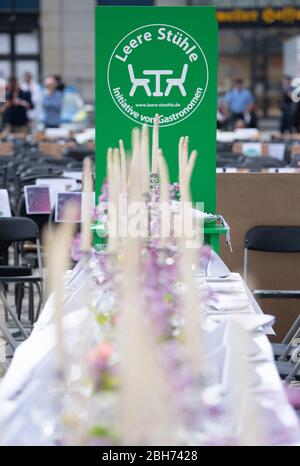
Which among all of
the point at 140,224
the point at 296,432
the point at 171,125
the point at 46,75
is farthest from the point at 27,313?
the point at 46,75

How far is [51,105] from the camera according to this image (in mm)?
22453

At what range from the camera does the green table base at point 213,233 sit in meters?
6.81

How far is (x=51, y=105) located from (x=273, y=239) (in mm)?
Answer: 14922

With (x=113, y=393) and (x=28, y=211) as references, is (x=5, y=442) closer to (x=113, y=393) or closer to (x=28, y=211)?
(x=113, y=393)

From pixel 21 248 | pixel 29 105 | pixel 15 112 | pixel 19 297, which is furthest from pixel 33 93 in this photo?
pixel 19 297

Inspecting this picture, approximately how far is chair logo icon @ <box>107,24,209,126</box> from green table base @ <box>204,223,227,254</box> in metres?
0.75

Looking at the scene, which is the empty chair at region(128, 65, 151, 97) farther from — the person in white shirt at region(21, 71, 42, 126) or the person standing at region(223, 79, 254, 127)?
the person in white shirt at region(21, 71, 42, 126)

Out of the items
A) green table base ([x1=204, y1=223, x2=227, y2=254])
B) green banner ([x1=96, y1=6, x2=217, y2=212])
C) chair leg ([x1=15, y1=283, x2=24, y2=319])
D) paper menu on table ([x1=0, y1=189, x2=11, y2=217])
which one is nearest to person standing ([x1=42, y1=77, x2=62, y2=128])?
chair leg ([x1=15, y1=283, x2=24, y2=319])

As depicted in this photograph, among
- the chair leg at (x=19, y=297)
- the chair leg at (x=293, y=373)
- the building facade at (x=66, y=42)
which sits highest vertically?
the building facade at (x=66, y=42)

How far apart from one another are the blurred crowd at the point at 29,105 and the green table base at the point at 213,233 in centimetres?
1520

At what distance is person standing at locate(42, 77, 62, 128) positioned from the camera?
2236 cm

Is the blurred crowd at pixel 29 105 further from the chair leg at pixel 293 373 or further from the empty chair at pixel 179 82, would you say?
the chair leg at pixel 293 373

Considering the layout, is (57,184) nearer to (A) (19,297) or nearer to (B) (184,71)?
(A) (19,297)

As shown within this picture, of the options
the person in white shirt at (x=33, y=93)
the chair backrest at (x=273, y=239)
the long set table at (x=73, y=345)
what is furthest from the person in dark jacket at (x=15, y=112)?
the long set table at (x=73, y=345)
